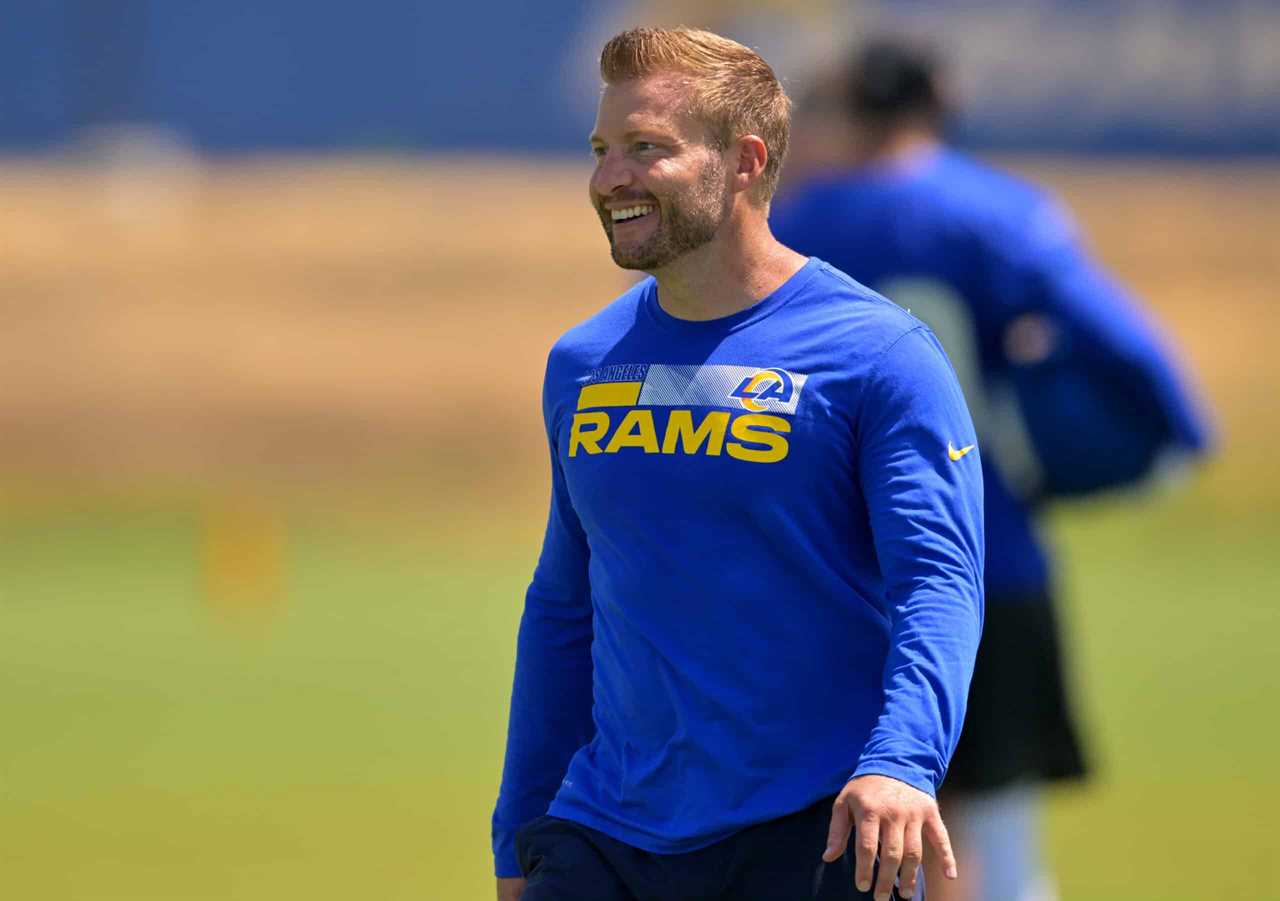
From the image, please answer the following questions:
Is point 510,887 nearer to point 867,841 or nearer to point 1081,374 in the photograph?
point 867,841

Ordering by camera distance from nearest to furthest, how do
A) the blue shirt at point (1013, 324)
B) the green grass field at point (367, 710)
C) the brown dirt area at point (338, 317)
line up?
the blue shirt at point (1013, 324) → the green grass field at point (367, 710) → the brown dirt area at point (338, 317)

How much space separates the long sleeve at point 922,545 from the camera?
306cm

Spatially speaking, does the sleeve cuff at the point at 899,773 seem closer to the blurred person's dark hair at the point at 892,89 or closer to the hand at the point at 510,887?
the hand at the point at 510,887

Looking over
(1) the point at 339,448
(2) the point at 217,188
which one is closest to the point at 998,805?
(1) the point at 339,448

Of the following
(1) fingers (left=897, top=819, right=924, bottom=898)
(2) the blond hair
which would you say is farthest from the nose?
(1) fingers (left=897, top=819, right=924, bottom=898)

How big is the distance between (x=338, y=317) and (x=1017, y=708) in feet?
62.4

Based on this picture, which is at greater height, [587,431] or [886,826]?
[587,431]

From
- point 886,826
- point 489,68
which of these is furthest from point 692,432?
point 489,68

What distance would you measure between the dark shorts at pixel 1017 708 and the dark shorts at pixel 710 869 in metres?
2.15

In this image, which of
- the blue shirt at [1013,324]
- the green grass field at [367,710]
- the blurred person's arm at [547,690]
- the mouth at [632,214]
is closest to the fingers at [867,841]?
the blurred person's arm at [547,690]

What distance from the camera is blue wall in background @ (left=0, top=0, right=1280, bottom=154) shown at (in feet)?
127

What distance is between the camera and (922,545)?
318 centimetres

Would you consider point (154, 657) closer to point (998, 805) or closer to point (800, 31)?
point (998, 805)

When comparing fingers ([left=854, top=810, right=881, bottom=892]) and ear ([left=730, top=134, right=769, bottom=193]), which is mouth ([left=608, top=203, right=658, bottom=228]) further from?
fingers ([left=854, top=810, right=881, bottom=892])
